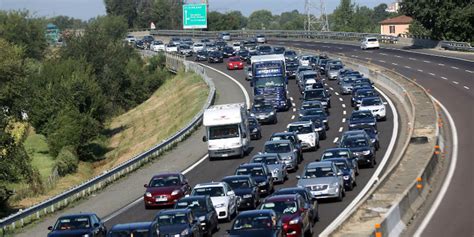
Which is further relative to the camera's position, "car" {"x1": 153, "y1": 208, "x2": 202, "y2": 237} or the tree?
the tree

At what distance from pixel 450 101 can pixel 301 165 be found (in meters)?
21.4

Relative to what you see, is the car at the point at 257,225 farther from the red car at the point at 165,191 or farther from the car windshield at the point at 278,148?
the car windshield at the point at 278,148

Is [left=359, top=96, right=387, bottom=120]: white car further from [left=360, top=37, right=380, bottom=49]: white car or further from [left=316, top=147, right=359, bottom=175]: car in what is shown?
[left=360, top=37, right=380, bottom=49]: white car

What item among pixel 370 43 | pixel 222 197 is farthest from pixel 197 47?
pixel 222 197

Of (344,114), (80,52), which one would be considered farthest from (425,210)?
(80,52)

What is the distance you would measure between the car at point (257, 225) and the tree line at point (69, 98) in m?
24.9

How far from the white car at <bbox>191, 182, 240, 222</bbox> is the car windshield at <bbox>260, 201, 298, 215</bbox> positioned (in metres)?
3.53

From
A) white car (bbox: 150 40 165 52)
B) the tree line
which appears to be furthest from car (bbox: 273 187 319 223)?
white car (bbox: 150 40 165 52)

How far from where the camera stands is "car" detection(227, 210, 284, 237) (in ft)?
76.8

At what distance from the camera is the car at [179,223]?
2569 centimetres

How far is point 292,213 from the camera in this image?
2602cm

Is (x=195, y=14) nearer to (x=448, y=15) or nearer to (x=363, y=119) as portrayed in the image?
(x=448, y=15)

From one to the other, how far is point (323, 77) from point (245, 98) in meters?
16.6

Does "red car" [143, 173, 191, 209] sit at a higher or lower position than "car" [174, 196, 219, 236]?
lower
